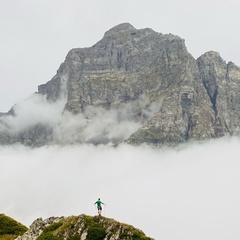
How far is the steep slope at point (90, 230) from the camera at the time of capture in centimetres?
4609

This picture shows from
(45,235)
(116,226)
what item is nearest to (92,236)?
(116,226)

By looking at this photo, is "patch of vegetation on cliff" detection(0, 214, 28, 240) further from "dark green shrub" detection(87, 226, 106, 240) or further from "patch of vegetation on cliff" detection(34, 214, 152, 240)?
"dark green shrub" detection(87, 226, 106, 240)

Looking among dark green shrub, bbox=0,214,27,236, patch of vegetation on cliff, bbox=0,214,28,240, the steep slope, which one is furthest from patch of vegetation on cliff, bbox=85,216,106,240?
dark green shrub, bbox=0,214,27,236

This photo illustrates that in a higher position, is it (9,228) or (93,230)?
(9,228)

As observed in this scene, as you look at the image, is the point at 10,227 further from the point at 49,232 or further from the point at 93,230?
the point at 93,230

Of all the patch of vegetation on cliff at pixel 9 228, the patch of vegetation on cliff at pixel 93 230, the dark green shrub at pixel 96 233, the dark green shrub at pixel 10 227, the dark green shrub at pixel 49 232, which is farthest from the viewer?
the dark green shrub at pixel 10 227

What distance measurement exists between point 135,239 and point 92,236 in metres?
4.89

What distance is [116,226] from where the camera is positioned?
47.0 metres

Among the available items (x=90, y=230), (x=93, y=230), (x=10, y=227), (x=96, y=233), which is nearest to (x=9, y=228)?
(x=10, y=227)

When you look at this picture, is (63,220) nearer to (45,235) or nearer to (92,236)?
(45,235)

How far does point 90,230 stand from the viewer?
47.5 metres

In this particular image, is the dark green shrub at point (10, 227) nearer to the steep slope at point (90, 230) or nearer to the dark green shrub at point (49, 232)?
the dark green shrub at point (49, 232)

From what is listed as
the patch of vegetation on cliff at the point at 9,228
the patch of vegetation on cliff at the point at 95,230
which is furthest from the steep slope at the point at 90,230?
the patch of vegetation on cliff at the point at 9,228

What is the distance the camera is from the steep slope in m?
46.1
